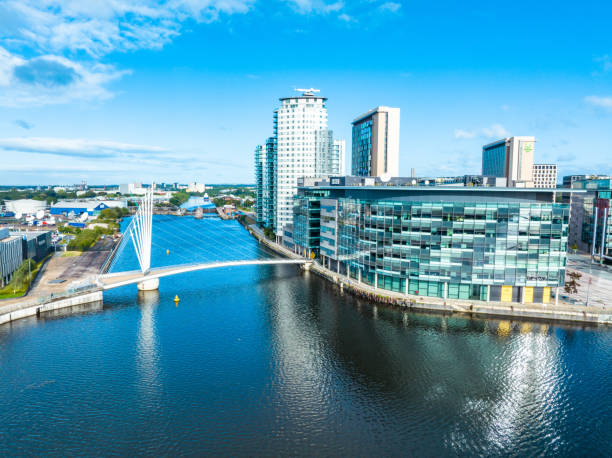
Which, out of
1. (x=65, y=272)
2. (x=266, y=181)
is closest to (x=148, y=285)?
(x=65, y=272)

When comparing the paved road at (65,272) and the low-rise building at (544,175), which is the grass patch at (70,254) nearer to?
the paved road at (65,272)

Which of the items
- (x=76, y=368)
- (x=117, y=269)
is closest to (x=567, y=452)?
(x=76, y=368)

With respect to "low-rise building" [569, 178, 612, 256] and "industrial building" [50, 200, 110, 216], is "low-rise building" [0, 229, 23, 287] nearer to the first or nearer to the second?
"low-rise building" [569, 178, 612, 256]

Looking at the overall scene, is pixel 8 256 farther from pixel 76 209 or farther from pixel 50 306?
pixel 76 209

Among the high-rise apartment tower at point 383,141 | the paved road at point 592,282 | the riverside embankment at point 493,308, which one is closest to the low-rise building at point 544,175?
the high-rise apartment tower at point 383,141

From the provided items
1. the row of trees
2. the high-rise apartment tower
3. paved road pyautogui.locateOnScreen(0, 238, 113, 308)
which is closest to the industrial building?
paved road pyautogui.locateOnScreen(0, 238, 113, 308)

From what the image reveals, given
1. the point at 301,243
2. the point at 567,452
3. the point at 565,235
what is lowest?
the point at 567,452

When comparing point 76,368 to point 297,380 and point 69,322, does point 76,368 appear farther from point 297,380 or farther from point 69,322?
point 297,380
